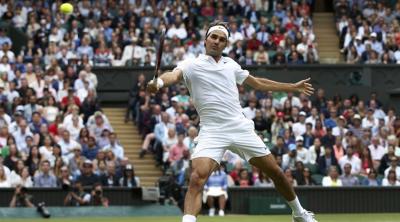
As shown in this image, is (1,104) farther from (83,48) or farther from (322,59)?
(322,59)

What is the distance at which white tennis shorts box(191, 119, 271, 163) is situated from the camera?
11.7m

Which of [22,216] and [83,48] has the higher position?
[83,48]

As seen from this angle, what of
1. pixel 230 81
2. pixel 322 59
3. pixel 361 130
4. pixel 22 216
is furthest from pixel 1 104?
pixel 230 81

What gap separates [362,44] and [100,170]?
9479 millimetres

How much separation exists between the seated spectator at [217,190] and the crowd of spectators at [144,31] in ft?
19.7

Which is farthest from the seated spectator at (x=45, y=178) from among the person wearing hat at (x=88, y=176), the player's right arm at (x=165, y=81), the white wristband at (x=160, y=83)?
the white wristband at (x=160, y=83)

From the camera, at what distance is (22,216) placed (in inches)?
731

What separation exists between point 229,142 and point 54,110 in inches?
484

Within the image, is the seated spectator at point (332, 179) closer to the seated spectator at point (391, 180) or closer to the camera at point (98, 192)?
the seated spectator at point (391, 180)

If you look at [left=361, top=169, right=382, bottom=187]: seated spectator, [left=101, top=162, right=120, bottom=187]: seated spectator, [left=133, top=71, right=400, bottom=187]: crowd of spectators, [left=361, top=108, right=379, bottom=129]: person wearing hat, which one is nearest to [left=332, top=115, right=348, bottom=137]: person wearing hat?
[left=133, top=71, right=400, bottom=187]: crowd of spectators

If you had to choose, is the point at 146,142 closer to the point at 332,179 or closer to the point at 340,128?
the point at 340,128

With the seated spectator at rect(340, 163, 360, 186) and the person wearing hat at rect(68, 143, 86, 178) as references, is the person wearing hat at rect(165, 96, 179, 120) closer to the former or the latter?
the person wearing hat at rect(68, 143, 86, 178)

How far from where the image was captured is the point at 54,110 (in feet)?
77.7

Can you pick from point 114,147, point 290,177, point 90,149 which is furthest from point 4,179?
point 290,177
